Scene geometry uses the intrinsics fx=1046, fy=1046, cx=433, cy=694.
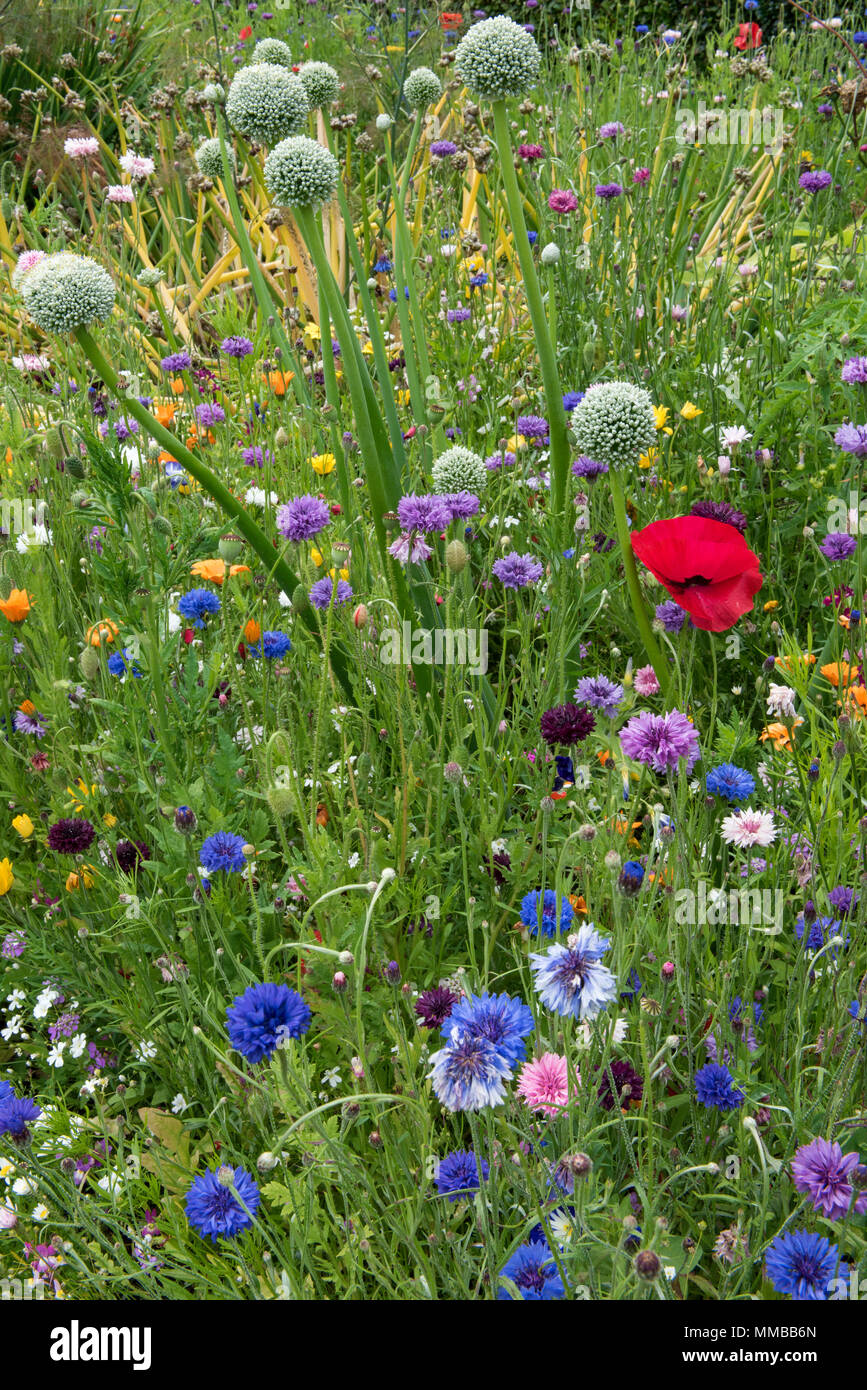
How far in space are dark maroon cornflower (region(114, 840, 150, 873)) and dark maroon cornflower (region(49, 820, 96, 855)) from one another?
0.09 metres

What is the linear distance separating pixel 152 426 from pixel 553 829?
2.81ft

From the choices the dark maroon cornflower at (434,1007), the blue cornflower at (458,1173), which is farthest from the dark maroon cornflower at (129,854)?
the blue cornflower at (458,1173)

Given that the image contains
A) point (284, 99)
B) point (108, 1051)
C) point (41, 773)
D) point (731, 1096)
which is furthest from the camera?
point (41, 773)

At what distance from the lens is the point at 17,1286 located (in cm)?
119

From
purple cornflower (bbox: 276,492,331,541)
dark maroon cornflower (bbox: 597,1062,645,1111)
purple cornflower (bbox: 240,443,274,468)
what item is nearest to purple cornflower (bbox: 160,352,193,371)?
purple cornflower (bbox: 240,443,274,468)

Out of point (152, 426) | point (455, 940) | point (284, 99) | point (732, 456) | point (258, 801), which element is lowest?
point (455, 940)

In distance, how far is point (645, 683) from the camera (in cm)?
157

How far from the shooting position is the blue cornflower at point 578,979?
894 mm

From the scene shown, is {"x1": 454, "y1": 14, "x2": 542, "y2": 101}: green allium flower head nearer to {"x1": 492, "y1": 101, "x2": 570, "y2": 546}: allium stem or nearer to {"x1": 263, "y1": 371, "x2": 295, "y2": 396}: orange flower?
{"x1": 492, "y1": 101, "x2": 570, "y2": 546}: allium stem

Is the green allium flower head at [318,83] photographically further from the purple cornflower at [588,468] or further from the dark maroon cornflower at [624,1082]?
the dark maroon cornflower at [624,1082]

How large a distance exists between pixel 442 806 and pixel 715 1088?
0.52 meters

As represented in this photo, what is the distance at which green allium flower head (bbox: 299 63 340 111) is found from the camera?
197 centimetres

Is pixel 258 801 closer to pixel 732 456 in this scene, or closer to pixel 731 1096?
pixel 731 1096

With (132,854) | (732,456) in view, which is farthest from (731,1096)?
(732,456)
